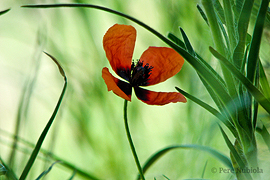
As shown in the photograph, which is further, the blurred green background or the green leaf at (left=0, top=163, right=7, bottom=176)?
the blurred green background

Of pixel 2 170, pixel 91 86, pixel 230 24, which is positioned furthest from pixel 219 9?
pixel 91 86

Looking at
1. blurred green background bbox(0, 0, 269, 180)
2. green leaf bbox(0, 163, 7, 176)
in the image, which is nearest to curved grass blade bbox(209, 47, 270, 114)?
green leaf bbox(0, 163, 7, 176)

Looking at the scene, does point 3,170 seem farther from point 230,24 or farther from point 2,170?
point 230,24

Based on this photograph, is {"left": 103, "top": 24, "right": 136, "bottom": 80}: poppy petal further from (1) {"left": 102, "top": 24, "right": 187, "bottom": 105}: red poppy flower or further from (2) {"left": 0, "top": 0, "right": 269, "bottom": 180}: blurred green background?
(2) {"left": 0, "top": 0, "right": 269, "bottom": 180}: blurred green background

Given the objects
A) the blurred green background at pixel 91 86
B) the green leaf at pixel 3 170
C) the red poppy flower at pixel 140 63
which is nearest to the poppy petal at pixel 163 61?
the red poppy flower at pixel 140 63

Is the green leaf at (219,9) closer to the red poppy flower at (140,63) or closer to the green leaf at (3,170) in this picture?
the red poppy flower at (140,63)

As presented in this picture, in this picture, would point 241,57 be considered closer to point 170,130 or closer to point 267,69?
point 267,69

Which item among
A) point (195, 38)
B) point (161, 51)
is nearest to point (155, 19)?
point (195, 38)
